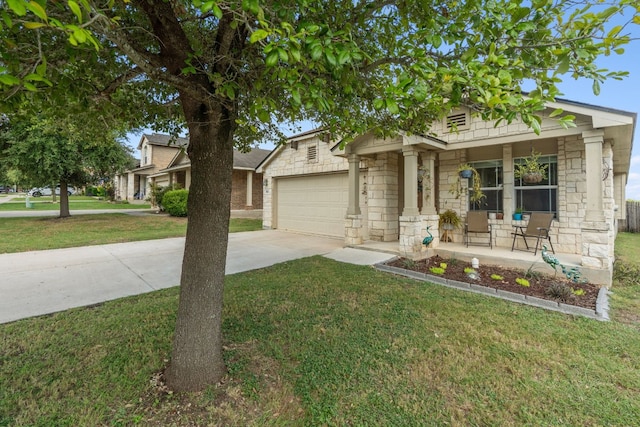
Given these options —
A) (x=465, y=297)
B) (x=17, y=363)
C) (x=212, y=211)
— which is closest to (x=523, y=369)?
(x=465, y=297)

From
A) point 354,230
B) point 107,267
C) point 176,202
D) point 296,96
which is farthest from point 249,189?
point 296,96

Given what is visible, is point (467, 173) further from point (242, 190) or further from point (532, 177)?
point (242, 190)

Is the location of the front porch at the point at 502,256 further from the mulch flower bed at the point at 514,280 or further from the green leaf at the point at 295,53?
the green leaf at the point at 295,53

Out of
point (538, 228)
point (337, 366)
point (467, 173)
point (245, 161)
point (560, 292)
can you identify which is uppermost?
point (245, 161)

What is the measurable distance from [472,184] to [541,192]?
1589 mm

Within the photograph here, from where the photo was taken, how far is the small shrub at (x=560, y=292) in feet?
15.0

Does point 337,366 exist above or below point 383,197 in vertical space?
below

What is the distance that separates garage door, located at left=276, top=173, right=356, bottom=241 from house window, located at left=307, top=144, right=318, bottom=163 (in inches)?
26.0

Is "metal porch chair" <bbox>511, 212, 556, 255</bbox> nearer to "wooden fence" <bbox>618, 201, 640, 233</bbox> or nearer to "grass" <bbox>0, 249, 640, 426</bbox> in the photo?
"grass" <bbox>0, 249, 640, 426</bbox>

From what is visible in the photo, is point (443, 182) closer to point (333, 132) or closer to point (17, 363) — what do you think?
point (333, 132)

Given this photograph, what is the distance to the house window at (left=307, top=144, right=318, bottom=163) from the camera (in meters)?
11.4

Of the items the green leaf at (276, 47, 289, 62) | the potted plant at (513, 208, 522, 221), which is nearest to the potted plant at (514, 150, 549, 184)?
the potted plant at (513, 208, 522, 221)

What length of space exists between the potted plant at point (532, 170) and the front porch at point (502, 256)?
176 cm

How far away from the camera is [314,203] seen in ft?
38.1
